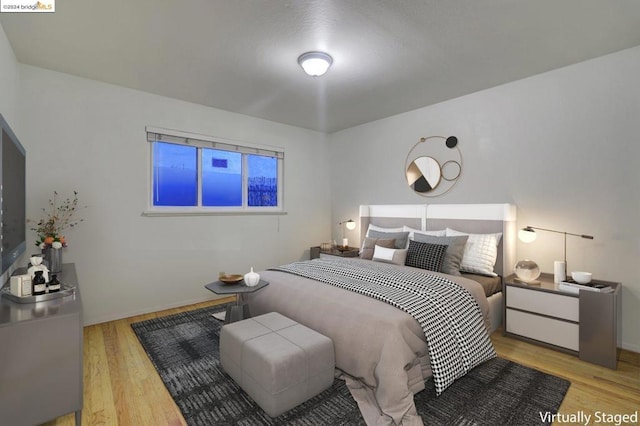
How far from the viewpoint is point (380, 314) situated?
208cm

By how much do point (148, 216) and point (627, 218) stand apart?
483cm

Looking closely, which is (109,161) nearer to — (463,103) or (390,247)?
(390,247)

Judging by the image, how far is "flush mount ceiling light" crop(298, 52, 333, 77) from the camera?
9.06 feet

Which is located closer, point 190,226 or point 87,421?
point 87,421

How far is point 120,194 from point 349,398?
3.21 meters

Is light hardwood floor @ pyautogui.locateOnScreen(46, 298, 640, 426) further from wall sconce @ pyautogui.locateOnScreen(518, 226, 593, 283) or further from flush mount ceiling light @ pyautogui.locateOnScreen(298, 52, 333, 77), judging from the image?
flush mount ceiling light @ pyautogui.locateOnScreen(298, 52, 333, 77)

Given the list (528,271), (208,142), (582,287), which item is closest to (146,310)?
(208,142)

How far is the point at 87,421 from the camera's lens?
183cm

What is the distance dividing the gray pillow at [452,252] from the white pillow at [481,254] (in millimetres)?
115

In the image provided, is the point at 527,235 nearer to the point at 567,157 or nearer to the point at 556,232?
the point at 556,232

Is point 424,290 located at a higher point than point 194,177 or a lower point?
lower

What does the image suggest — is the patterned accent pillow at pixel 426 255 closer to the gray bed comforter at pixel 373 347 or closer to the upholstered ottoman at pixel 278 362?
the gray bed comforter at pixel 373 347

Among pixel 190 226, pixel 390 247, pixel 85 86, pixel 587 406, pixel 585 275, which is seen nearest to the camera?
pixel 587 406

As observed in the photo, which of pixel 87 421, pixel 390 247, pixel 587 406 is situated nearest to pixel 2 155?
pixel 87 421
